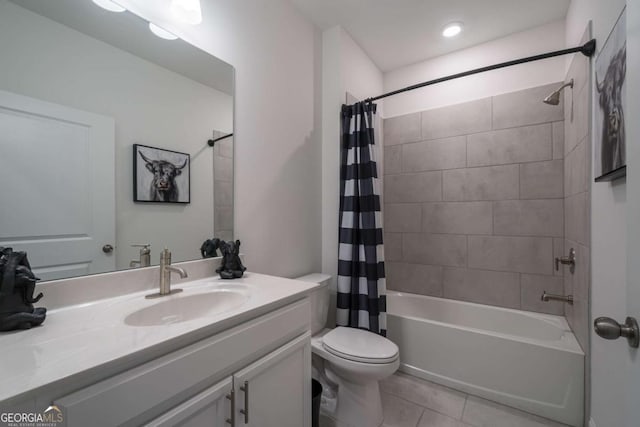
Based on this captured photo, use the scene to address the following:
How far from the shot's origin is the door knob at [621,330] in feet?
1.73

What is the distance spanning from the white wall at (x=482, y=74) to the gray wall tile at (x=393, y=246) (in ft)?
4.03

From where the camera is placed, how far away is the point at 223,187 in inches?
56.3

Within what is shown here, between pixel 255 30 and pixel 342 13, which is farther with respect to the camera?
pixel 342 13

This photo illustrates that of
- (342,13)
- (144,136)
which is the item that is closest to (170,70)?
(144,136)

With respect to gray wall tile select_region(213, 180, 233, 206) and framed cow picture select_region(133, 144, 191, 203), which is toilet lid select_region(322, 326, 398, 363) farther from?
framed cow picture select_region(133, 144, 191, 203)

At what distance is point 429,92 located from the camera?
2514 millimetres

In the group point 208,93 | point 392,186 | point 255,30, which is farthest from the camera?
point 392,186

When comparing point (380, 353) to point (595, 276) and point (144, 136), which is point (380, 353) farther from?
point (144, 136)

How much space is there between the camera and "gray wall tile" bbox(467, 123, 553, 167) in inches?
80.7

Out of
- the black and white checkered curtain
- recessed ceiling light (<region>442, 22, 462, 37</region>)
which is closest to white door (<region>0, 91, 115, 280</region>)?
the black and white checkered curtain

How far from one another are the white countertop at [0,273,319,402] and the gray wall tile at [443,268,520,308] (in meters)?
1.91

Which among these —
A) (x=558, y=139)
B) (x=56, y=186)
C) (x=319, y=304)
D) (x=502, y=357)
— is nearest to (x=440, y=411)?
(x=502, y=357)

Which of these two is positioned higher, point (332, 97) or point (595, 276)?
point (332, 97)

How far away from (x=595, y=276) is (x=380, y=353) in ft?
3.73
